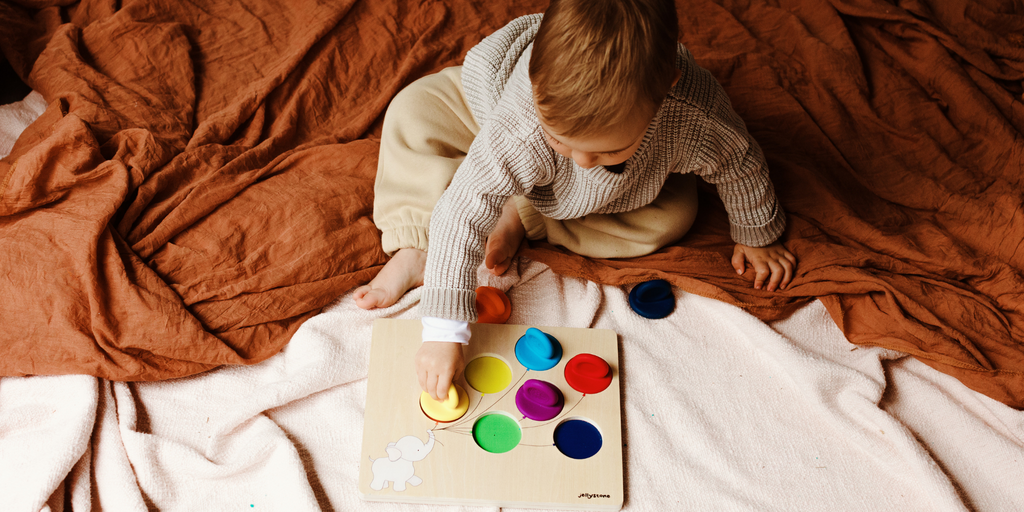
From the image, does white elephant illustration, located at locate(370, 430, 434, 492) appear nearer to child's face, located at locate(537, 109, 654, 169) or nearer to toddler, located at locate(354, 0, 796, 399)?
toddler, located at locate(354, 0, 796, 399)

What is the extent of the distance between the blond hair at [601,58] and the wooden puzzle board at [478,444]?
0.35 m

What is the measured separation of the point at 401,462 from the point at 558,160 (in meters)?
0.37

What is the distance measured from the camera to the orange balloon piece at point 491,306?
0.82m

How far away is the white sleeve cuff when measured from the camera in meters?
0.72

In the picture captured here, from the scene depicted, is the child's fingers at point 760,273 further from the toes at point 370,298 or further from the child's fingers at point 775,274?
the toes at point 370,298

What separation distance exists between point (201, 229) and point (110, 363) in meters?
0.19

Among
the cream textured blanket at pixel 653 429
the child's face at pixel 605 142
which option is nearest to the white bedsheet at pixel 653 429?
the cream textured blanket at pixel 653 429

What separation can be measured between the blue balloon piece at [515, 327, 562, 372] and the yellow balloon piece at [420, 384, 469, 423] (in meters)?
0.09

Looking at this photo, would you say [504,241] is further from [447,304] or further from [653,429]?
[653,429]

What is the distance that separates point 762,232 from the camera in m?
0.84

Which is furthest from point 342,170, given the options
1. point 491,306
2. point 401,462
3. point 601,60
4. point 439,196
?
point 601,60

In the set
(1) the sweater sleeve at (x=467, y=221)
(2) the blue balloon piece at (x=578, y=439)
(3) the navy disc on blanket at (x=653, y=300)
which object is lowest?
(2) the blue balloon piece at (x=578, y=439)

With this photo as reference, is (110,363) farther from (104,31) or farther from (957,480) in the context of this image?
(957,480)

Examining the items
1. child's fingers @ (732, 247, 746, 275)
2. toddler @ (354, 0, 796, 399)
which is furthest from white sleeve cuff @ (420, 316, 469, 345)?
child's fingers @ (732, 247, 746, 275)
